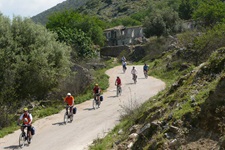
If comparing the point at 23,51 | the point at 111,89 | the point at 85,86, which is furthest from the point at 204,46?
the point at 23,51

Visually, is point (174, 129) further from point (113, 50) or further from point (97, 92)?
point (113, 50)

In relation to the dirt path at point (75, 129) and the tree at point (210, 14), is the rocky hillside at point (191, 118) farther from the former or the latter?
the tree at point (210, 14)

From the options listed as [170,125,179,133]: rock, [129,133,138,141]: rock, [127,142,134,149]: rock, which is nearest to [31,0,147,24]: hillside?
[129,133,138,141]: rock

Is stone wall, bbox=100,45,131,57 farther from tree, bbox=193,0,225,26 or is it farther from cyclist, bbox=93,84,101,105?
cyclist, bbox=93,84,101,105

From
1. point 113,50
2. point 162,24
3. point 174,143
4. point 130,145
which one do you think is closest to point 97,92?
point 130,145

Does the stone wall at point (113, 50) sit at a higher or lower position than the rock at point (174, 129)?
higher

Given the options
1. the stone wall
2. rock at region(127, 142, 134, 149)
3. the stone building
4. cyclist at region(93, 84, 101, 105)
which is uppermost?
the stone building

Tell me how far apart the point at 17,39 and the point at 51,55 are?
286 cm

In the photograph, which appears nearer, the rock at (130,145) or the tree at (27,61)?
the rock at (130,145)

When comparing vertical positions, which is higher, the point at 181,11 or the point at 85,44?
the point at 181,11

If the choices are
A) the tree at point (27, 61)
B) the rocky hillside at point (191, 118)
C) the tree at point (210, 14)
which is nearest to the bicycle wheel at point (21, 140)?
the rocky hillside at point (191, 118)

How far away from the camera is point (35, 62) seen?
2556 cm

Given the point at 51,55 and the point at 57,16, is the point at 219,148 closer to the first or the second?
the point at 51,55

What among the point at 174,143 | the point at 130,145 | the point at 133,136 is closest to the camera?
the point at 174,143
